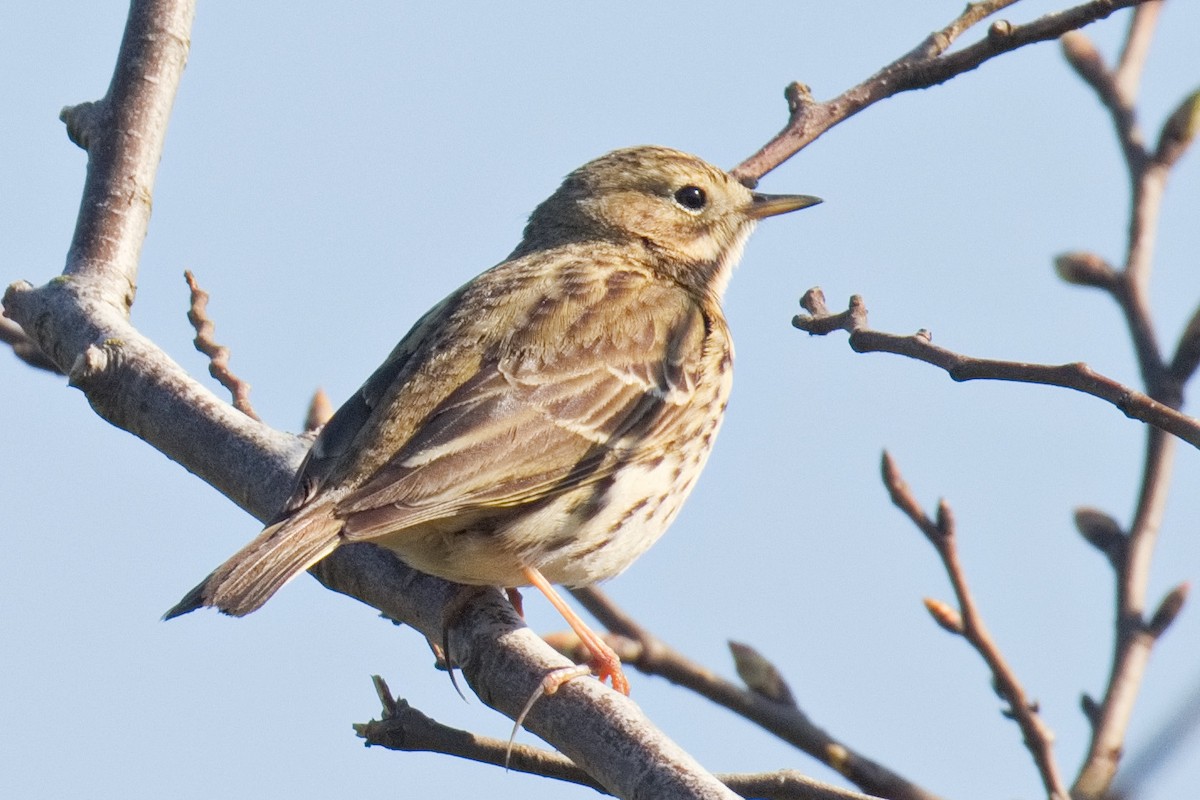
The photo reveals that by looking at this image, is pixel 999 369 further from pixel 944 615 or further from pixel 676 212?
pixel 676 212

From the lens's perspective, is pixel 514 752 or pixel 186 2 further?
pixel 186 2

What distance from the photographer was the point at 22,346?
760cm

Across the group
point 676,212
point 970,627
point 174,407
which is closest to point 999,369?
point 970,627

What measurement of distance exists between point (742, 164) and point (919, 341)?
117 inches

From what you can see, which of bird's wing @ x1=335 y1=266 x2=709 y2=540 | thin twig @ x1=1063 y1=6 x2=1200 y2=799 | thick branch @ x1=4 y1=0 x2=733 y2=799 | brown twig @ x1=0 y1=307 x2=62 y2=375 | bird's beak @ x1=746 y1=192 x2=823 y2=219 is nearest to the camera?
thick branch @ x1=4 y1=0 x2=733 y2=799

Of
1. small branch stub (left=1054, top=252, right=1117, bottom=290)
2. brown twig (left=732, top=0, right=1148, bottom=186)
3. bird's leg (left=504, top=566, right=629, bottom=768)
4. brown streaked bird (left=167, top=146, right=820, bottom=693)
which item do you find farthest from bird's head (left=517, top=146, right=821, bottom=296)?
bird's leg (left=504, top=566, right=629, bottom=768)

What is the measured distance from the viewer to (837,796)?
4.60 metres

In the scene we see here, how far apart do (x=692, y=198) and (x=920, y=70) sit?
2.17 m

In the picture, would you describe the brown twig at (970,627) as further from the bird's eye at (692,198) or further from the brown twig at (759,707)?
the bird's eye at (692,198)

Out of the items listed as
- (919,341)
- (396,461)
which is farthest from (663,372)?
(919,341)

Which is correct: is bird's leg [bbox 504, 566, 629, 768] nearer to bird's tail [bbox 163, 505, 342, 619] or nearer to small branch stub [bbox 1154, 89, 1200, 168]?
bird's tail [bbox 163, 505, 342, 619]

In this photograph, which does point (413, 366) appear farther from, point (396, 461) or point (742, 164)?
point (742, 164)

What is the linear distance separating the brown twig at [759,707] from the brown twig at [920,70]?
2.04 meters

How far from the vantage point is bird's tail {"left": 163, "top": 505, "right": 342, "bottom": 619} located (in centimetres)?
529
